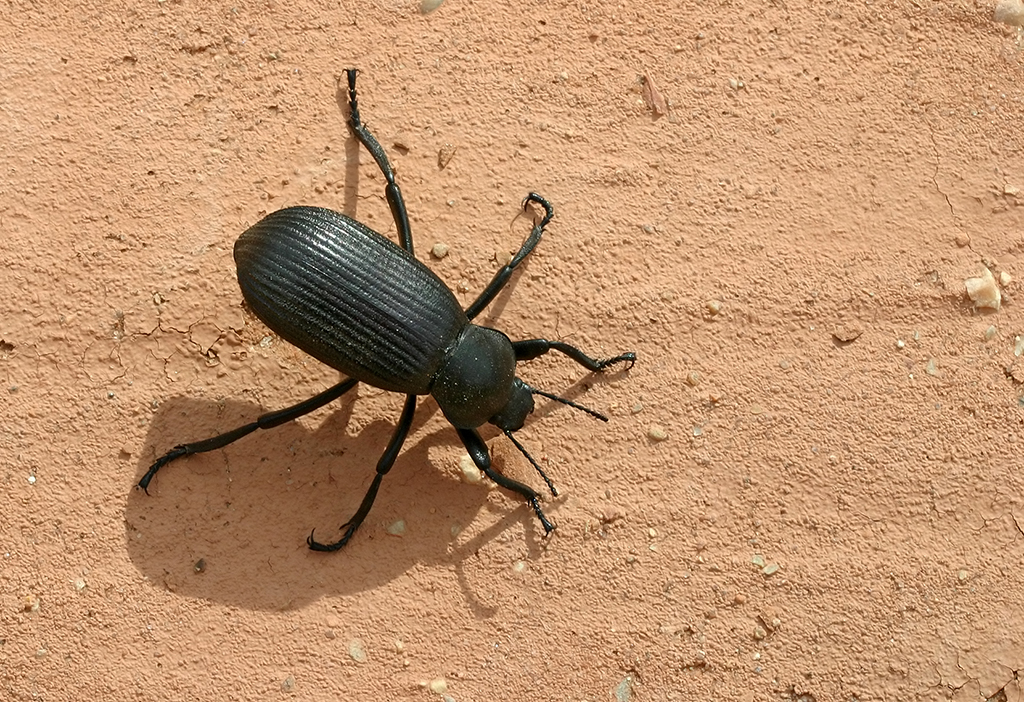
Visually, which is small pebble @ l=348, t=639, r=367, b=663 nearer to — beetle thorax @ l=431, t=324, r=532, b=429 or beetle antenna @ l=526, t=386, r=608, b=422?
beetle thorax @ l=431, t=324, r=532, b=429

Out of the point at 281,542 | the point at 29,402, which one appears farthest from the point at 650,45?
the point at 29,402

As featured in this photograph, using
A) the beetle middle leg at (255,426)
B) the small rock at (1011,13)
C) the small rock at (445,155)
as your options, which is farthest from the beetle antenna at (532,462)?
the small rock at (1011,13)

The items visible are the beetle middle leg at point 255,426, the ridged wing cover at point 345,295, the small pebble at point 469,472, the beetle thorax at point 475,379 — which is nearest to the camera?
the ridged wing cover at point 345,295

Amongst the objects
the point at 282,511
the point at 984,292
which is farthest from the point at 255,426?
the point at 984,292

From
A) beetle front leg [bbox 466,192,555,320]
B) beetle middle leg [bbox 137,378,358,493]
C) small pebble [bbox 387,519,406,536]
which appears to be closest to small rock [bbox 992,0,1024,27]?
beetle front leg [bbox 466,192,555,320]

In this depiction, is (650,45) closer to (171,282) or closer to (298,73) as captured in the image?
(298,73)

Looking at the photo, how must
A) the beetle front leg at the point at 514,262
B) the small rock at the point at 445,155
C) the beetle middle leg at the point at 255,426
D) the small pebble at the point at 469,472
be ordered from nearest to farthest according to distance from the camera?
the beetle middle leg at the point at 255,426
the beetle front leg at the point at 514,262
the small pebble at the point at 469,472
the small rock at the point at 445,155

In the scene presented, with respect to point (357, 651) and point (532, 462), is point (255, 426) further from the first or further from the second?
point (532, 462)

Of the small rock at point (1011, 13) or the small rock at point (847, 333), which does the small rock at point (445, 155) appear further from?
the small rock at point (1011, 13)
